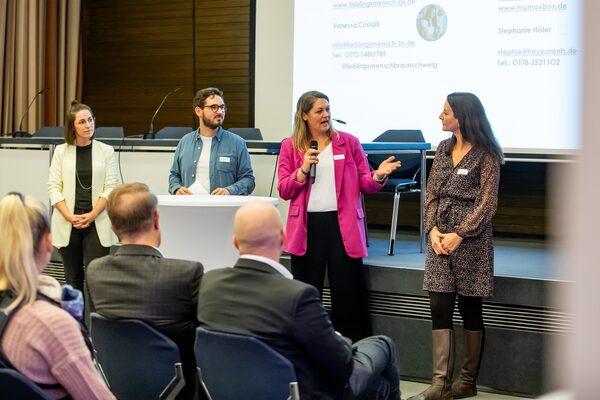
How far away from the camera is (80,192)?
4891 mm

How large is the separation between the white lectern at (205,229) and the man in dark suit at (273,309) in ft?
4.61

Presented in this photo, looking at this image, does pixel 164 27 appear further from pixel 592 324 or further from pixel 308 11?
pixel 592 324

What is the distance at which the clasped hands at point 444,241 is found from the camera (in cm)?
379

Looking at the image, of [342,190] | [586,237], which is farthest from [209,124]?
[586,237]

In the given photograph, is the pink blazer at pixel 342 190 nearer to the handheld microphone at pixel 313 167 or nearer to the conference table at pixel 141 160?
the handheld microphone at pixel 313 167

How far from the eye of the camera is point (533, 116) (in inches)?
222

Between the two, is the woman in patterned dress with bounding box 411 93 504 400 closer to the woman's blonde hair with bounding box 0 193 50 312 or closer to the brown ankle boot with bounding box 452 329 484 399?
the brown ankle boot with bounding box 452 329 484 399

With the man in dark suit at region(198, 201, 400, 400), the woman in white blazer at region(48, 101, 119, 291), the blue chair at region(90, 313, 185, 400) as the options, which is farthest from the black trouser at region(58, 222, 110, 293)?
the man in dark suit at region(198, 201, 400, 400)

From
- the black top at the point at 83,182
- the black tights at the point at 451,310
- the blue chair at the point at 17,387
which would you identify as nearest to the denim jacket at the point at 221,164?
the black top at the point at 83,182

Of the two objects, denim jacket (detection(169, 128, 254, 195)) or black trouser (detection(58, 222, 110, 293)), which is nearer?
denim jacket (detection(169, 128, 254, 195))

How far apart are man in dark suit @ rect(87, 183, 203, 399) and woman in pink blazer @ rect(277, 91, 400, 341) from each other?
1399mm

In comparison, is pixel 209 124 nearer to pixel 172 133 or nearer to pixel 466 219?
pixel 466 219

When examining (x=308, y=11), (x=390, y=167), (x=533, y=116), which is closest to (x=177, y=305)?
(x=390, y=167)

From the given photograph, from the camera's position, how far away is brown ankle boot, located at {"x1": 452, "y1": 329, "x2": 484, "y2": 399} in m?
3.94
